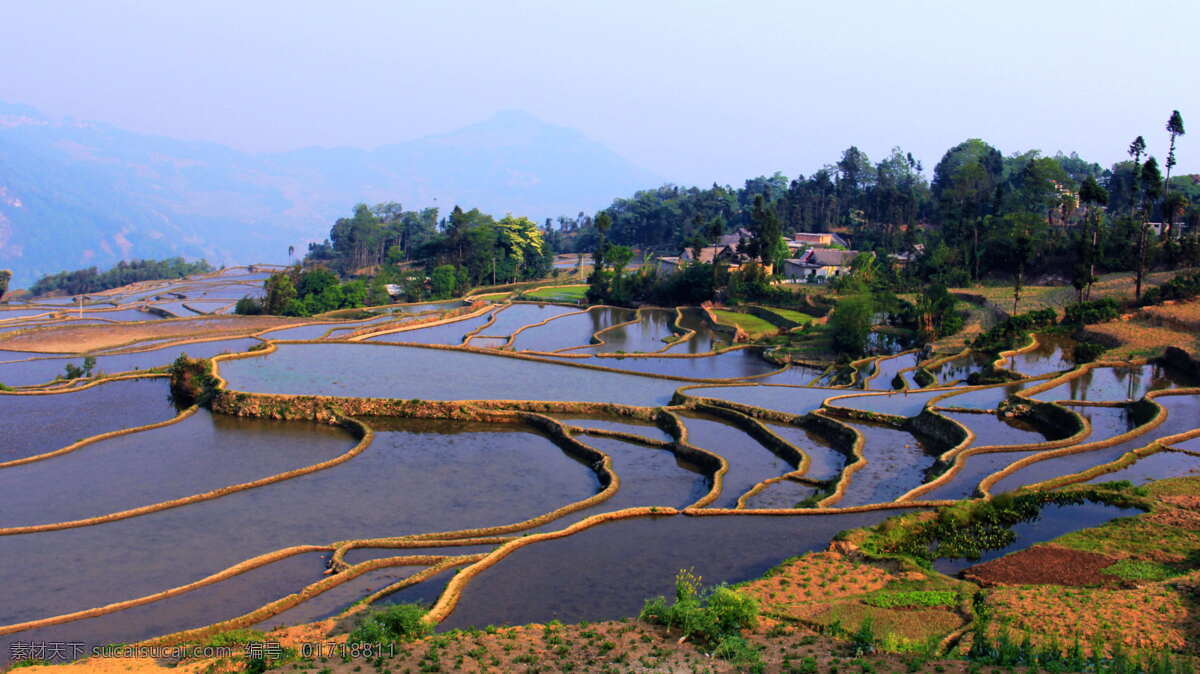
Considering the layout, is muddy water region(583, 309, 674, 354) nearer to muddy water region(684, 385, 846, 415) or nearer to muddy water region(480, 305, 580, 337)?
muddy water region(480, 305, 580, 337)

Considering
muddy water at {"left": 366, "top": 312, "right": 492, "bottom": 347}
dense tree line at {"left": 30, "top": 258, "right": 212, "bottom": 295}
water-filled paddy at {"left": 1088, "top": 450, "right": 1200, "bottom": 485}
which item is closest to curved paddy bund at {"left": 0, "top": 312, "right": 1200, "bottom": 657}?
water-filled paddy at {"left": 1088, "top": 450, "right": 1200, "bottom": 485}

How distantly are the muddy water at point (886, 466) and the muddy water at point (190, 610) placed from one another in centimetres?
1145

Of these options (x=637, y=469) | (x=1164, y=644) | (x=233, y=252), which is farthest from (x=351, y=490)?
(x=233, y=252)

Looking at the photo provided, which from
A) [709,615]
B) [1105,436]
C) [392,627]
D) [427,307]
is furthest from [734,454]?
[427,307]

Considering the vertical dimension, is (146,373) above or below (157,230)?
below

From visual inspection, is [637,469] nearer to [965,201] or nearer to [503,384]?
[503,384]

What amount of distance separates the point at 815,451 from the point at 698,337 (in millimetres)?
19605

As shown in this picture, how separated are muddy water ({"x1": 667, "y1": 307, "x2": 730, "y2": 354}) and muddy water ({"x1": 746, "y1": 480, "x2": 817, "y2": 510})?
17.2 m

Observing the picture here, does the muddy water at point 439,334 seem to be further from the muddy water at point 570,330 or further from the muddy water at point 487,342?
the muddy water at point 570,330

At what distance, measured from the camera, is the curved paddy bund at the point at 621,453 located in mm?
15336

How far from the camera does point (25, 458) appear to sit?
21.9 meters

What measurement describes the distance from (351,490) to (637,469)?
279 inches

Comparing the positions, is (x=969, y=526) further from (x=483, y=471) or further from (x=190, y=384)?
(x=190, y=384)

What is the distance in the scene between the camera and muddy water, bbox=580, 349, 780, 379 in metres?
32.5
